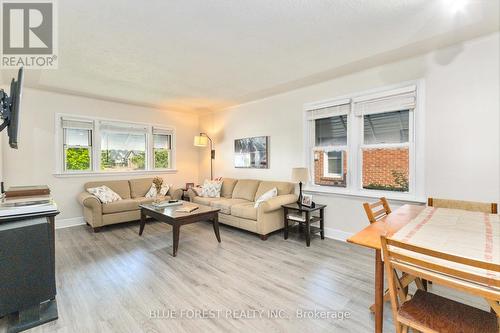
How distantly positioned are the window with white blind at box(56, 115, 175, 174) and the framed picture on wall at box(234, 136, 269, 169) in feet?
5.78

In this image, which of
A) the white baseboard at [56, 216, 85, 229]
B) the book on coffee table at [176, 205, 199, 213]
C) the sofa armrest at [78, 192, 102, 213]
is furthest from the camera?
the white baseboard at [56, 216, 85, 229]

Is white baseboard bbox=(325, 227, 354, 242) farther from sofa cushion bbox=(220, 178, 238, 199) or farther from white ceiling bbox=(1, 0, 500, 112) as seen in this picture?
white ceiling bbox=(1, 0, 500, 112)

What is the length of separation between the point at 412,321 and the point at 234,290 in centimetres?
152

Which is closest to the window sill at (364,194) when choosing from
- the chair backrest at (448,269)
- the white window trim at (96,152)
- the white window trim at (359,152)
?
the white window trim at (359,152)

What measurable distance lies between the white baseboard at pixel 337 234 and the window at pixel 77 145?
4.66 m

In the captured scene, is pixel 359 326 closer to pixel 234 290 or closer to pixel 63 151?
pixel 234 290

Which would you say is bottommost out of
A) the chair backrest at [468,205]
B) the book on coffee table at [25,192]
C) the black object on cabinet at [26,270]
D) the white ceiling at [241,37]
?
the black object on cabinet at [26,270]

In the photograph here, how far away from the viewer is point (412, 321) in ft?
3.94

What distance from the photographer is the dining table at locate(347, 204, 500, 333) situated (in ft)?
4.06

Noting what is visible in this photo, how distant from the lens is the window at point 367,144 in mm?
3107

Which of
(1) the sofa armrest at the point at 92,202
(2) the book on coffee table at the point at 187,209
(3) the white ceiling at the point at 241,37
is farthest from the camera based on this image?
(1) the sofa armrest at the point at 92,202

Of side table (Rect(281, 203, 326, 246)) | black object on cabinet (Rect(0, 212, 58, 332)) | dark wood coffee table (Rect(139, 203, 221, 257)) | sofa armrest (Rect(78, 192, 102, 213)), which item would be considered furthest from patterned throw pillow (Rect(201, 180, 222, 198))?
black object on cabinet (Rect(0, 212, 58, 332))

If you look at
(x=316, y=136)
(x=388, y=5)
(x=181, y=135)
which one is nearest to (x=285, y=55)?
(x=388, y=5)

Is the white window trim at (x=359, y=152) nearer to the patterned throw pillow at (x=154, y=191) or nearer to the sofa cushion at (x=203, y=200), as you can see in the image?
the sofa cushion at (x=203, y=200)
